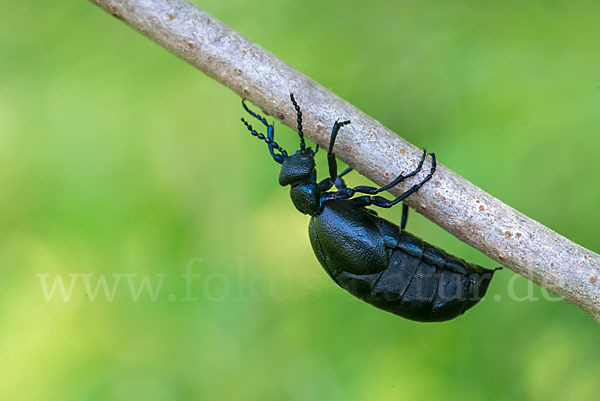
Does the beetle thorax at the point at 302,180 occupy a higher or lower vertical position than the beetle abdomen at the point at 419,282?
higher

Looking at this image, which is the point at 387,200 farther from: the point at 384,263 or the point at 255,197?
the point at 255,197

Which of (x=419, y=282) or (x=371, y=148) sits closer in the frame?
(x=371, y=148)

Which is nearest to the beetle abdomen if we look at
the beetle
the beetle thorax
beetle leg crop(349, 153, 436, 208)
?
the beetle

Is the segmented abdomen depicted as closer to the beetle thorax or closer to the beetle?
the beetle

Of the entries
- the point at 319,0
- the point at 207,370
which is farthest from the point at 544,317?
the point at 319,0

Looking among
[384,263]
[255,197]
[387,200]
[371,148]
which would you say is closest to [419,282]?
[384,263]

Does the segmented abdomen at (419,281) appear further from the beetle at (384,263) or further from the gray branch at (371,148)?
the gray branch at (371,148)

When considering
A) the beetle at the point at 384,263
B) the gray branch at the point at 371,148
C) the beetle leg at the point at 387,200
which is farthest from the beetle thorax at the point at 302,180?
the gray branch at the point at 371,148
